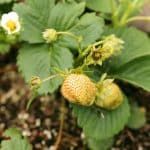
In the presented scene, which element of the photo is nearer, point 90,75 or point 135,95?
point 90,75

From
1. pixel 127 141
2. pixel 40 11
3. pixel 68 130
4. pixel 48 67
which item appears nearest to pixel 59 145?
pixel 68 130

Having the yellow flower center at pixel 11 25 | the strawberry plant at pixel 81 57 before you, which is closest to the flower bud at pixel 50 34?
the strawberry plant at pixel 81 57

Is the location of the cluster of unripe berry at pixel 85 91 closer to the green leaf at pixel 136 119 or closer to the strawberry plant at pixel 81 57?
the strawberry plant at pixel 81 57

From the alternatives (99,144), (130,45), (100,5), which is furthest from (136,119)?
(100,5)

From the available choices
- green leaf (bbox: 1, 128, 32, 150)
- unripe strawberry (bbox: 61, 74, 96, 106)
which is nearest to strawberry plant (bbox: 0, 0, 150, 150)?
unripe strawberry (bbox: 61, 74, 96, 106)

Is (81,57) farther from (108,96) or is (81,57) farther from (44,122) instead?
(44,122)

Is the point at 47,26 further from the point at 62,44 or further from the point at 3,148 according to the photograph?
the point at 3,148
